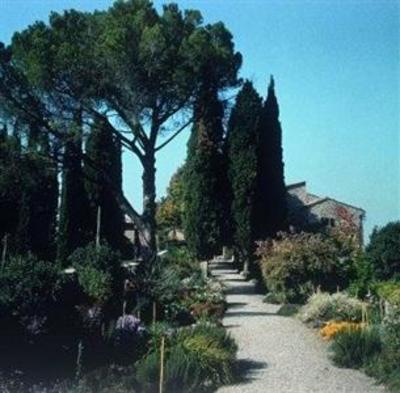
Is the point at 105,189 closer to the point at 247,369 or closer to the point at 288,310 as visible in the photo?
the point at 288,310

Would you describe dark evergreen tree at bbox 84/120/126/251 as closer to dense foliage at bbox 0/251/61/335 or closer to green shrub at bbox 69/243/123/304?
green shrub at bbox 69/243/123/304

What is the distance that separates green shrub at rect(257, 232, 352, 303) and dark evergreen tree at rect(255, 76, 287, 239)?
16.3 ft

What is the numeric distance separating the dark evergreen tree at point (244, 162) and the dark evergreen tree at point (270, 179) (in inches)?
13.2

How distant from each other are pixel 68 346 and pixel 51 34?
52.0 ft

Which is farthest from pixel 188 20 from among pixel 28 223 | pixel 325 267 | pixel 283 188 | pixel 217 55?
pixel 28 223

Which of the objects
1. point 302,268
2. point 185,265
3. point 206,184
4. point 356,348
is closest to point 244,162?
point 206,184

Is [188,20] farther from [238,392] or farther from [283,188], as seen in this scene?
[238,392]

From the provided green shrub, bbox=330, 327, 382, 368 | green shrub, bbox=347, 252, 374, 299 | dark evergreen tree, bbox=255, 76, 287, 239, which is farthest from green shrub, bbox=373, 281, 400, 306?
dark evergreen tree, bbox=255, 76, 287, 239

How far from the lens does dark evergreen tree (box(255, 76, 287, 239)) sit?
2516 cm

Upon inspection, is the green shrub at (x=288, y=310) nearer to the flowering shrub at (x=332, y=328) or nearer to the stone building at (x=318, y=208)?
the flowering shrub at (x=332, y=328)

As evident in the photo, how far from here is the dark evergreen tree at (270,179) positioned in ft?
82.5

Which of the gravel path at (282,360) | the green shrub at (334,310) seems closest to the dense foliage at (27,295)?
the gravel path at (282,360)

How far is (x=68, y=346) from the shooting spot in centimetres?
1034

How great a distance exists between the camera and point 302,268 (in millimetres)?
19281
